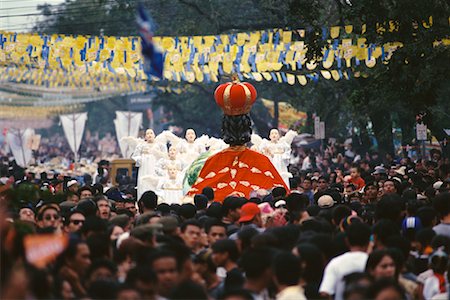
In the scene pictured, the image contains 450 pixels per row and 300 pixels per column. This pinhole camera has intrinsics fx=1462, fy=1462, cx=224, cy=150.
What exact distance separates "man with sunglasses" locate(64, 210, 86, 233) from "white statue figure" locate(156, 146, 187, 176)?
1080 centimetres

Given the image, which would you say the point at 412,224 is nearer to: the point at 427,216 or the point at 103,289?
the point at 427,216

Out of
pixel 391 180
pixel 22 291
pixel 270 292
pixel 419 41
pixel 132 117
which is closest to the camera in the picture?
pixel 22 291

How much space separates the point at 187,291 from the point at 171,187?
16111 mm

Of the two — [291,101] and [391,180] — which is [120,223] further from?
[291,101]

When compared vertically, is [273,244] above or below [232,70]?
below

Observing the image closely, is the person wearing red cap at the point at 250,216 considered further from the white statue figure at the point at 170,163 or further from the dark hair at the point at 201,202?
the white statue figure at the point at 170,163

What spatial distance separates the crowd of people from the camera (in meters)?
10.1

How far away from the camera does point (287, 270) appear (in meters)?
10.8

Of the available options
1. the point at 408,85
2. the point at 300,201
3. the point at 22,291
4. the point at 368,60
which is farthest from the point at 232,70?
the point at 22,291

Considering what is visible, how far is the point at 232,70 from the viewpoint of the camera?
1305 inches

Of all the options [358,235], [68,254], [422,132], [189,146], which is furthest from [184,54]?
[68,254]

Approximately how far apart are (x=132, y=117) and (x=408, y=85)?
35865mm

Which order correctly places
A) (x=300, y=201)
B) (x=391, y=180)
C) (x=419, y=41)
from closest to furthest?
(x=300, y=201) < (x=391, y=180) < (x=419, y=41)

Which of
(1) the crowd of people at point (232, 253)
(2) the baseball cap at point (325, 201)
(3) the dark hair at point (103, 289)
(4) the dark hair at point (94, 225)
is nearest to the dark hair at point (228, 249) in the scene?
(1) the crowd of people at point (232, 253)
